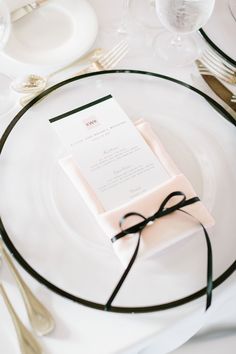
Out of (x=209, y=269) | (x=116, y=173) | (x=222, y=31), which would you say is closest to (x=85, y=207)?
(x=116, y=173)

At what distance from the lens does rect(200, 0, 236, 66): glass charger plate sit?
2.53ft

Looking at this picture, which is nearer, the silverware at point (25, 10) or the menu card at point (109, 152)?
the menu card at point (109, 152)

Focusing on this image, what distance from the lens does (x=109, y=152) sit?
0.65m

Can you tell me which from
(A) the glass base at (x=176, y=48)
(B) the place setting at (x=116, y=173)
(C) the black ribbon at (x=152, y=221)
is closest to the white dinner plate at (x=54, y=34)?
(B) the place setting at (x=116, y=173)

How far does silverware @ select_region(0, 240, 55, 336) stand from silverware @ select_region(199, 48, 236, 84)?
436 millimetres

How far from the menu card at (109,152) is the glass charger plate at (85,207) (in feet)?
0.08

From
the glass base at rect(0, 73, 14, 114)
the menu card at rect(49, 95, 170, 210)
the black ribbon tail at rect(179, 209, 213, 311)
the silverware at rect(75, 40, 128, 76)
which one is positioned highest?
the glass base at rect(0, 73, 14, 114)

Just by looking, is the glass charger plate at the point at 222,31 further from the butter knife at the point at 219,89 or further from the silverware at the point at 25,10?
the silverware at the point at 25,10

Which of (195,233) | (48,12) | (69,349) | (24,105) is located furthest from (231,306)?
(48,12)

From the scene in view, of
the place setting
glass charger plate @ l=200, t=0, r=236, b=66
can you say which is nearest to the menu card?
the place setting

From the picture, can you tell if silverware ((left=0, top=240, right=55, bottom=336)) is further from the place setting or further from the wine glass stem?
the wine glass stem

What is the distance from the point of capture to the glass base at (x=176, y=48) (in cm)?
77

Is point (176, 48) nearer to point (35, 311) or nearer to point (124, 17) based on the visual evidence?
point (124, 17)

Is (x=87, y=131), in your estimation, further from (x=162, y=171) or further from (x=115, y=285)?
(x=115, y=285)
